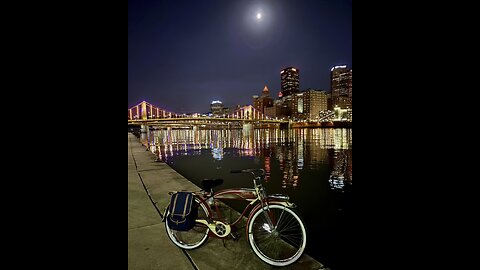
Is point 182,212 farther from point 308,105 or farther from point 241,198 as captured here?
point 308,105

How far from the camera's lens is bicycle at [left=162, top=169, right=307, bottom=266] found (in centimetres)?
307

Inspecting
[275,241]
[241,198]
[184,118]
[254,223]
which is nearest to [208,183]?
[241,198]

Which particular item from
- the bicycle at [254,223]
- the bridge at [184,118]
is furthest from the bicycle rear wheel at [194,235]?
the bridge at [184,118]

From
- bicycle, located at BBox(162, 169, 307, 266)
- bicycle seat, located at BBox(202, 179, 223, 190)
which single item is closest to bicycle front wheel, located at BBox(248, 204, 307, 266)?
bicycle, located at BBox(162, 169, 307, 266)

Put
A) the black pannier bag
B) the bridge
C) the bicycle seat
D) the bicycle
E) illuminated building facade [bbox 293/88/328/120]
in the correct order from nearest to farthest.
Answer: the bicycle → the black pannier bag → the bicycle seat → the bridge → illuminated building facade [bbox 293/88/328/120]

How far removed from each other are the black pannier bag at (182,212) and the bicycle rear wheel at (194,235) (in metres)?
0.08

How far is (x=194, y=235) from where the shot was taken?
12.3ft

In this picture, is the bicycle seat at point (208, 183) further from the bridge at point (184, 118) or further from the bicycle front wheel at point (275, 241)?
the bridge at point (184, 118)

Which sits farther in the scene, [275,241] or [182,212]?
[275,241]

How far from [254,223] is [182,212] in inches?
43.2

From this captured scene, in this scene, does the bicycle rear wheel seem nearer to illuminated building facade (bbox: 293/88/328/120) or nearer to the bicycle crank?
the bicycle crank
